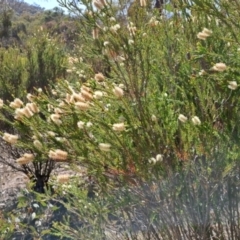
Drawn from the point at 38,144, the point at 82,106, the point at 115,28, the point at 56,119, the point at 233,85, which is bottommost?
the point at 38,144

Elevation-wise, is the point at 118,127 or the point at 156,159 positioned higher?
the point at 118,127

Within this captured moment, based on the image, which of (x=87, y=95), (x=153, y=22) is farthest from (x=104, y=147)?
(x=153, y=22)

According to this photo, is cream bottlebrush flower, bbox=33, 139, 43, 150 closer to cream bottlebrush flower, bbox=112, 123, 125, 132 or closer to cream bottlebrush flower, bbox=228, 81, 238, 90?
cream bottlebrush flower, bbox=112, 123, 125, 132

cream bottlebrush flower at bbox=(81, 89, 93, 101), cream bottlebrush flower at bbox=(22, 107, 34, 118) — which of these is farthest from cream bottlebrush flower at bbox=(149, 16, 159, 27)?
cream bottlebrush flower at bbox=(22, 107, 34, 118)

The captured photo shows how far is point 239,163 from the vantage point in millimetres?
2617

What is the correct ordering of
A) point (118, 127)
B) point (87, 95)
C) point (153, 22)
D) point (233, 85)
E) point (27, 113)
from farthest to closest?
point (153, 22)
point (27, 113)
point (87, 95)
point (118, 127)
point (233, 85)

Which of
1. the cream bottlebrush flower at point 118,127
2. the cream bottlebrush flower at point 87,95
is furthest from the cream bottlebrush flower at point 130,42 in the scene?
the cream bottlebrush flower at point 118,127

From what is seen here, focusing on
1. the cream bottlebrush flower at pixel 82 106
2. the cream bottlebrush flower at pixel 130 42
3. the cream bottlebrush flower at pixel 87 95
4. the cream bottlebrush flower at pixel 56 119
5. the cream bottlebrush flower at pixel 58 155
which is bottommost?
the cream bottlebrush flower at pixel 58 155

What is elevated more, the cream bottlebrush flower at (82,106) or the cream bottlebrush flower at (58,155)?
the cream bottlebrush flower at (82,106)

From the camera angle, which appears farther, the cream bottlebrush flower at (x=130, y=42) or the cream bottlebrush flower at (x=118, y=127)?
the cream bottlebrush flower at (x=130, y=42)

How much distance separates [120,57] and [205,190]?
781 millimetres

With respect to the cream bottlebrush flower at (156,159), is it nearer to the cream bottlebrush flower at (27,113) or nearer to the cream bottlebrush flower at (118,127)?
the cream bottlebrush flower at (118,127)

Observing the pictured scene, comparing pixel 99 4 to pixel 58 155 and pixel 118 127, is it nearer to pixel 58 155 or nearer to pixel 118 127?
pixel 118 127

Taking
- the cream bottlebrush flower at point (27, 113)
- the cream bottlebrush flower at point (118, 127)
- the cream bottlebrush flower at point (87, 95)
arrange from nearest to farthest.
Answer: the cream bottlebrush flower at point (118, 127) < the cream bottlebrush flower at point (87, 95) < the cream bottlebrush flower at point (27, 113)
